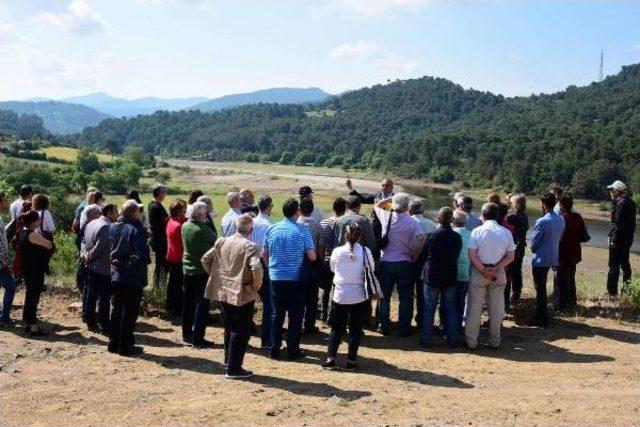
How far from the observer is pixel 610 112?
10925cm

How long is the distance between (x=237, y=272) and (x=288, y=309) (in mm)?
1017

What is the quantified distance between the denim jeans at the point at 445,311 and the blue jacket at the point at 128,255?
3508 millimetres

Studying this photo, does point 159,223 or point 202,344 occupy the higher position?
point 159,223

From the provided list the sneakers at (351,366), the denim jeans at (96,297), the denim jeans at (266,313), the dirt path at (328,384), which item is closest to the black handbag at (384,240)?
the dirt path at (328,384)

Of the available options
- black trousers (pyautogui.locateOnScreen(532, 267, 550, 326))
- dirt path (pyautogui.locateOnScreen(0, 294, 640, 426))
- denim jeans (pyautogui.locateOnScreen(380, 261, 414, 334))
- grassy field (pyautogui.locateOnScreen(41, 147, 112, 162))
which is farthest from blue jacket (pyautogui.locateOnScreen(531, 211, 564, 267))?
grassy field (pyautogui.locateOnScreen(41, 147, 112, 162))

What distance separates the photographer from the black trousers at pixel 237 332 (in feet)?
21.8

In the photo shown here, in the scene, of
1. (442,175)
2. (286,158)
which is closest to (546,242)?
(442,175)

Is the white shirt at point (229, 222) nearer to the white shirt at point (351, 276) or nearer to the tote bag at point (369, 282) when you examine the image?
the white shirt at point (351, 276)

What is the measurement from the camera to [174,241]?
28.7ft

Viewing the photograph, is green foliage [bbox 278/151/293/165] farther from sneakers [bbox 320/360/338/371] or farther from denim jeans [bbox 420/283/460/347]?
sneakers [bbox 320/360/338/371]

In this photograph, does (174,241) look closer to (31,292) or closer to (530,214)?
(31,292)

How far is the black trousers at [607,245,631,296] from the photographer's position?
10320 mm

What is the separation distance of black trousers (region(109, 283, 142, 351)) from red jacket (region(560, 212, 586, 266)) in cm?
604

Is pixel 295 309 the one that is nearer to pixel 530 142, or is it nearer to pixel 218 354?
pixel 218 354
